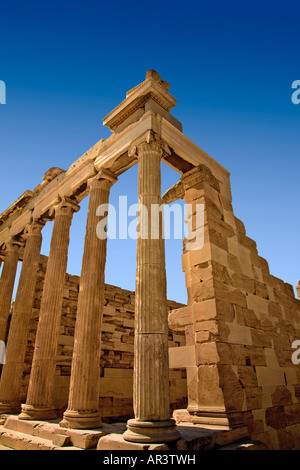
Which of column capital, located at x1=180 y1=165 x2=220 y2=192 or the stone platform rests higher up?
column capital, located at x1=180 y1=165 x2=220 y2=192

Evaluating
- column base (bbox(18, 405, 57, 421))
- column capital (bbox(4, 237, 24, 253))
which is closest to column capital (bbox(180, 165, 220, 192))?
column base (bbox(18, 405, 57, 421))

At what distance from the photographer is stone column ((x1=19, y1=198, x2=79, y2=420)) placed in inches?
369

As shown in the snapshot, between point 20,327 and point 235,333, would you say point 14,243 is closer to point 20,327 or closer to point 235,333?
point 20,327

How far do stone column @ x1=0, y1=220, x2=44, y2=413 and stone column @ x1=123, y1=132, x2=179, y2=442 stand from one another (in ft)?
22.8

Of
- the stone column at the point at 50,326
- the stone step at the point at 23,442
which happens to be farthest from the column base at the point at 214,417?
the stone column at the point at 50,326

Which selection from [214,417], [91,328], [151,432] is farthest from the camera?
[91,328]

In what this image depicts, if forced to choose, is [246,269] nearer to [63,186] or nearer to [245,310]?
[245,310]

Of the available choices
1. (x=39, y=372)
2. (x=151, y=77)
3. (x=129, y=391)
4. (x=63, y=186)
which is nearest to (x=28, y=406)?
(x=39, y=372)

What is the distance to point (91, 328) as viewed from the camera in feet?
27.6

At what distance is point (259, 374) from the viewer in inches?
330

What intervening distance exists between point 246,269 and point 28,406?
7.72m

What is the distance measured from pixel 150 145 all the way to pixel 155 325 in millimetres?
4603

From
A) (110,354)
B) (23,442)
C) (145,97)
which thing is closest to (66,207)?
(145,97)

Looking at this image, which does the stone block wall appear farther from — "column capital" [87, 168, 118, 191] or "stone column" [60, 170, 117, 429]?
"column capital" [87, 168, 118, 191]
